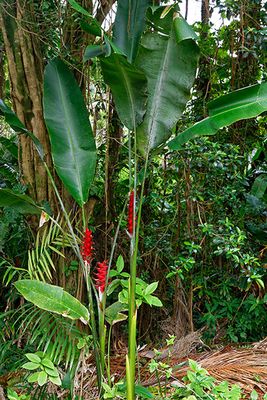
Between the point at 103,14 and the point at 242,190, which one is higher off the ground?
the point at 103,14

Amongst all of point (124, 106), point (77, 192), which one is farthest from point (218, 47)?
point (77, 192)

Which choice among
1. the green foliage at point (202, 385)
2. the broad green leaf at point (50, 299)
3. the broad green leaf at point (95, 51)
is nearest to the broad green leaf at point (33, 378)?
the broad green leaf at point (50, 299)

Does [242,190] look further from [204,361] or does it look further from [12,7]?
[12,7]

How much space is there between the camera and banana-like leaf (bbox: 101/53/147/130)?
2.44 m

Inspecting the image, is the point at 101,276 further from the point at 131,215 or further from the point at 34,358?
the point at 34,358

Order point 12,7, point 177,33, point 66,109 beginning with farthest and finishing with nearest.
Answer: point 12,7 < point 66,109 < point 177,33

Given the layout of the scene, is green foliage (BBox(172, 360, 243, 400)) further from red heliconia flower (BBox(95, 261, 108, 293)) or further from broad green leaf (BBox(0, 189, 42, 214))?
broad green leaf (BBox(0, 189, 42, 214))

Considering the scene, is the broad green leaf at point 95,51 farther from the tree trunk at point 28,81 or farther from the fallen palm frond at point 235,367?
the fallen palm frond at point 235,367

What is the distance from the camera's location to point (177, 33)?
7.78ft

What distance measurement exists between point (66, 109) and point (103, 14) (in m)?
0.85

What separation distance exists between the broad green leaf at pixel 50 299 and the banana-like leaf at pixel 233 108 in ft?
3.15

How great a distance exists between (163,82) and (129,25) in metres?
0.34

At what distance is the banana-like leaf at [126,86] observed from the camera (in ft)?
7.99

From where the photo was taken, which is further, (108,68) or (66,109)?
(66,109)
